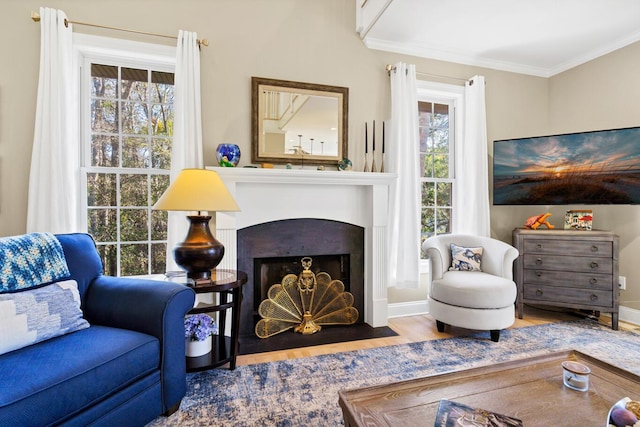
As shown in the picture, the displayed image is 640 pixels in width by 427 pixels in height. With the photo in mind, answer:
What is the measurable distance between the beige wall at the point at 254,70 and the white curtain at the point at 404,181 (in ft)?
0.58

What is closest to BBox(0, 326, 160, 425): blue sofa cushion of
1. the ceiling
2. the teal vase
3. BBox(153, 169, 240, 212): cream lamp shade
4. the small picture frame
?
BBox(153, 169, 240, 212): cream lamp shade

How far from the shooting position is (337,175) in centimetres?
278

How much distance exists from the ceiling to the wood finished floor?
8.76ft

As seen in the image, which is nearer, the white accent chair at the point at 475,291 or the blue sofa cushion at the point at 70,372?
the blue sofa cushion at the point at 70,372

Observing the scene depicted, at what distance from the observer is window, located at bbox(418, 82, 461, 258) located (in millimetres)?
3529

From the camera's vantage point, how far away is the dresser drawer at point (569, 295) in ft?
9.50

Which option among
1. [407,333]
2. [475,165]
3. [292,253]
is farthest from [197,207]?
[475,165]

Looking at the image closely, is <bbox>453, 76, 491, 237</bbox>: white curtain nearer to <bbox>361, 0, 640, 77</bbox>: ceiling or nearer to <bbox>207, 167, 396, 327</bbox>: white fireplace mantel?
<bbox>361, 0, 640, 77</bbox>: ceiling

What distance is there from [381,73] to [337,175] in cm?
122

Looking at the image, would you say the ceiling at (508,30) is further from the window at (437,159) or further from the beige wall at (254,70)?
the window at (437,159)

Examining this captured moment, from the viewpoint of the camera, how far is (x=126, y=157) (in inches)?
107

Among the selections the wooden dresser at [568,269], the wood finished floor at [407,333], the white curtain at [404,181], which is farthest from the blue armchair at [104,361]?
the wooden dresser at [568,269]

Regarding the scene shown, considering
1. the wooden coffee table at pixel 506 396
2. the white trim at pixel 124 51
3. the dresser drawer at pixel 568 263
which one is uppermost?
the white trim at pixel 124 51

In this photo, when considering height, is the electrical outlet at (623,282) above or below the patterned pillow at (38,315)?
below
